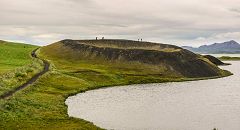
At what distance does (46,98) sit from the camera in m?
99.8

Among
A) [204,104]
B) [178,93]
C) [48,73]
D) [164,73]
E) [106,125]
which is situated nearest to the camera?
[106,125]

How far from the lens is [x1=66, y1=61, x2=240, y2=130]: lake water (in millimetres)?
74056

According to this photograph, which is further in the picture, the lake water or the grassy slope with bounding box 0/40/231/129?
the lake water

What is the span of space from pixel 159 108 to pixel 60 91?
124 ft

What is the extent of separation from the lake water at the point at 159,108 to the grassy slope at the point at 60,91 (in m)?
4.71

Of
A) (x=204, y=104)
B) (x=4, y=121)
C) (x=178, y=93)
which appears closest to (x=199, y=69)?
(x=178, y=93)

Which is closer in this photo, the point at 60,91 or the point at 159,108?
the point at 159,108

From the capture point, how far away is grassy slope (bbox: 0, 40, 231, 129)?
71375mm

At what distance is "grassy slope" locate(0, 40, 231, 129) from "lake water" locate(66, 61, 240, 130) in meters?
4.71

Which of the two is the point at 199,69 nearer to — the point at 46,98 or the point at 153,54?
the point at 153,54

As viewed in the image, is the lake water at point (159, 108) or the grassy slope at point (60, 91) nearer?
the grassy slope at point (60, 91)

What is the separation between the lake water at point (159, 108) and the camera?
7406 cm

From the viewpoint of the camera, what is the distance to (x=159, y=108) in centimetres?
9169

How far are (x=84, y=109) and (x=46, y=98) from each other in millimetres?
13385
